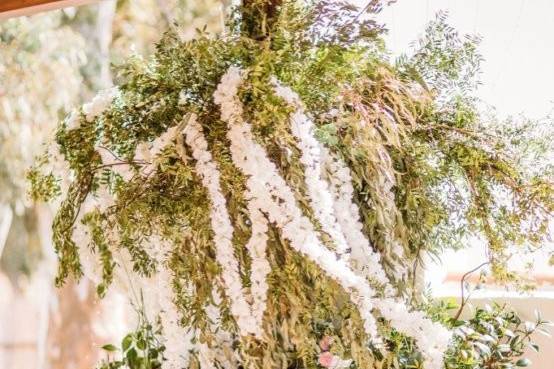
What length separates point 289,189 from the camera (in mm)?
1446

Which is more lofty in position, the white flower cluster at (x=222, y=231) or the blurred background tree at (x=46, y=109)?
the blurred background tree at (x=46, y=109)

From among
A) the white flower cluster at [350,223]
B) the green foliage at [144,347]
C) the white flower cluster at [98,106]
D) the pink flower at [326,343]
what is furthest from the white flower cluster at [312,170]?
the green foliage at [144,347]

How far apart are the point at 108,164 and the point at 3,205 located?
1273 mm

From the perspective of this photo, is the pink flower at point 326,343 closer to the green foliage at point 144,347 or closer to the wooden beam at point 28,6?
the green foliage at point 144,347

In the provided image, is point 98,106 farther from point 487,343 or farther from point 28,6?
point 487,343

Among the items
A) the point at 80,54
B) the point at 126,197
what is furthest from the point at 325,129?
the point at 80,54

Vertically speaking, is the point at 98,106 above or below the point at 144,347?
above

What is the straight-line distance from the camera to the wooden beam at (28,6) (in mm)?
2090

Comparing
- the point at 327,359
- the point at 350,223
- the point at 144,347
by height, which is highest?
the point at 350,223

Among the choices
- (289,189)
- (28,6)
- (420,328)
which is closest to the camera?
(289,189)

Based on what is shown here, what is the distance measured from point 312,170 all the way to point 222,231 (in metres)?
0.24

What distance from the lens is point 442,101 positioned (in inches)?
68.6

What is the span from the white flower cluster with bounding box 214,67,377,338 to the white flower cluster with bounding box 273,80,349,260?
0.13 feet

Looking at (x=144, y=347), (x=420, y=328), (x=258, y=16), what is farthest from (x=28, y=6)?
(x=420, y=328)
